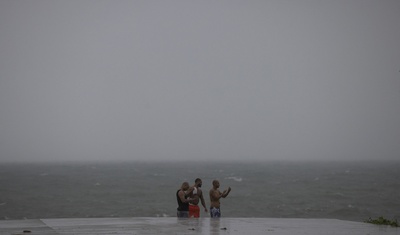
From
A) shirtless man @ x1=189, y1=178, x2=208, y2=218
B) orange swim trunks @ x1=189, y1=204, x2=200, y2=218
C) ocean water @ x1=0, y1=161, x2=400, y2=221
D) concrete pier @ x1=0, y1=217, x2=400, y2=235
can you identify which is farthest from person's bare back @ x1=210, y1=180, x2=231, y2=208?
ocean water @ x1=0, y1=161, x2=400, y2=221

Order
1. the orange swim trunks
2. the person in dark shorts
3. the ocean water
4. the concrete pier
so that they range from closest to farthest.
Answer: the concrete pier
the person in dark shorts
the orange swim trunks
the ocean water

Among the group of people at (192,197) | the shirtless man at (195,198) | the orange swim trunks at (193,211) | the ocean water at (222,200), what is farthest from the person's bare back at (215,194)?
the ocean water at (222,200)

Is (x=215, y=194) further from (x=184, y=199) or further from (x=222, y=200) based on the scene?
(x=222, y=200)

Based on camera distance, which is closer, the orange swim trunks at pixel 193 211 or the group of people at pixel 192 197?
the group of people at pixel 192 197

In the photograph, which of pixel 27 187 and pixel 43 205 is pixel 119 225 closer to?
pixel 43 205

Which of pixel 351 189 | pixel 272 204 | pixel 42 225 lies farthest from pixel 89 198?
pixel 42 225

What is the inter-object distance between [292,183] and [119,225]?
196 ft

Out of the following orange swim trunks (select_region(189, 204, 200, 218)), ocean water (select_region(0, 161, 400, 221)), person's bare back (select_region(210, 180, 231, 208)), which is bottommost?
ocean water (select_region(0, 161, 400, 221))

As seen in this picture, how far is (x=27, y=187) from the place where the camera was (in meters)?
67.7

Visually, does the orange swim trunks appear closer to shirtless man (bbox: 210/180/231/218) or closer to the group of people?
the group of people

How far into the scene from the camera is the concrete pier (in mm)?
13805

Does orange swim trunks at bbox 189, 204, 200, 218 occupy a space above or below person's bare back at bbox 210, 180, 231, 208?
below

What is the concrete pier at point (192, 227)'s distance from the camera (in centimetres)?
1380

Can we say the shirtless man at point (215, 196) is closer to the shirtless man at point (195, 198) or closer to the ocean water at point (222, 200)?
the shirtless man at point (195, 198)
